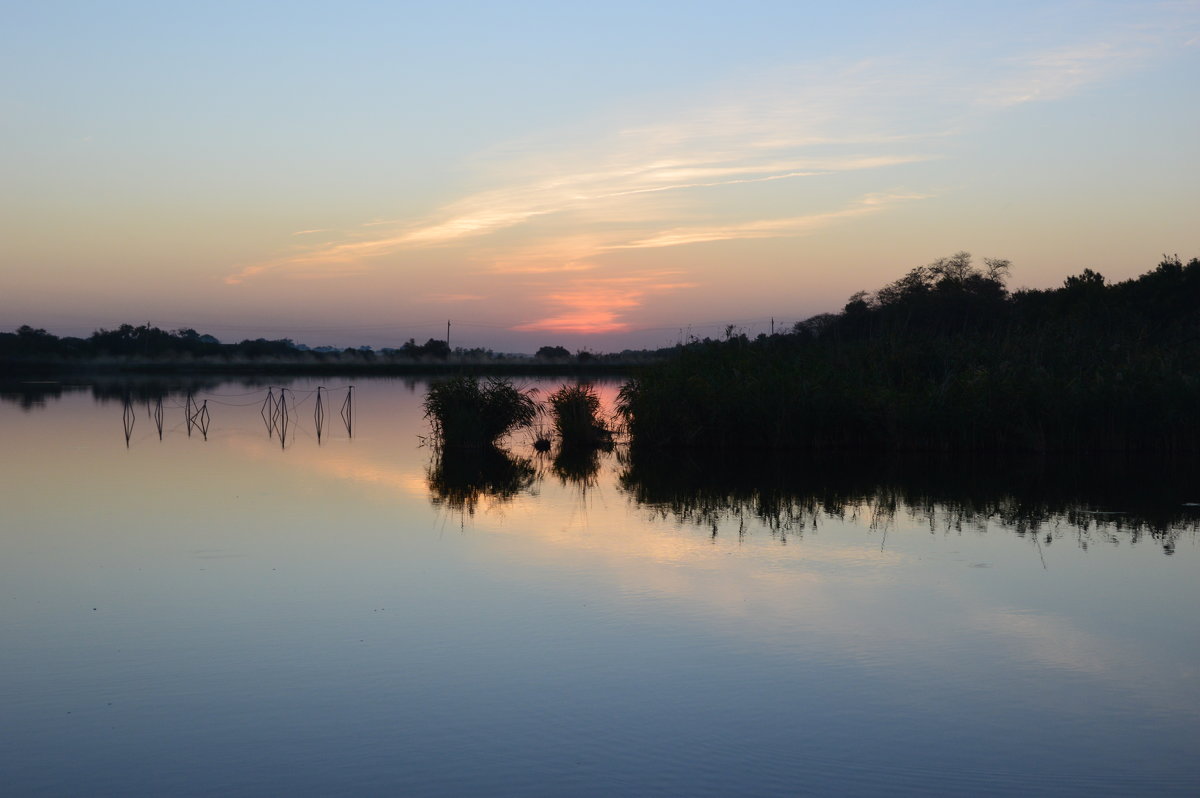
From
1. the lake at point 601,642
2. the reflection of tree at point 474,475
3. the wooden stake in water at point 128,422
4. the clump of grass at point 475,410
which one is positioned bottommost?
the reflection of tree at point 474,475

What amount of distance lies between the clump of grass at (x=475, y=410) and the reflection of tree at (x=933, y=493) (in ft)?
9.64

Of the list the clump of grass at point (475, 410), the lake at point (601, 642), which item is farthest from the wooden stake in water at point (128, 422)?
the lake at point (601, 642)

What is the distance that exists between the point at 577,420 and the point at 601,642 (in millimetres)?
13991

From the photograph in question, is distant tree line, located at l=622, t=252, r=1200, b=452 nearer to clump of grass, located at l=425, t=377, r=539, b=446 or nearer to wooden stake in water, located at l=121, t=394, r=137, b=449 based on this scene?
clump of grass, located at l=425, t=377, r=539, b=446

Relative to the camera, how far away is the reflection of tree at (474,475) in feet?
43.3

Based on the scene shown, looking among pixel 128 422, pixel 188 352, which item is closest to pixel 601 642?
pixel 128 422

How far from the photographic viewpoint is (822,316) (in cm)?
4603

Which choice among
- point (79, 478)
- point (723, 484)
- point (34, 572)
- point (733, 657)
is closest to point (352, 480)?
point (79, 478)

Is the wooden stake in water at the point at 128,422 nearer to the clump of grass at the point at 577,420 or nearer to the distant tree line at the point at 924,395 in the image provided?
the clump of grass at the point at 577,420

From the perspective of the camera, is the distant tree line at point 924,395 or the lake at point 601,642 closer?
the lake at point 601,642

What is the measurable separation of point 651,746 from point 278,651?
8.54 ft

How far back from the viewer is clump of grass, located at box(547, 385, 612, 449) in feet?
66.8

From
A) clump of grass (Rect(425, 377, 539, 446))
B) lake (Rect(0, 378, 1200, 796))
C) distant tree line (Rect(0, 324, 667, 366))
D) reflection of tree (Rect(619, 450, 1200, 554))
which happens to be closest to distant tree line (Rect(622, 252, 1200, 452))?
reflection of tree (Rect(619, 450, 1200, 554))

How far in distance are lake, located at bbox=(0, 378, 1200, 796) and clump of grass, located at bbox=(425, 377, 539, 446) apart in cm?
610
